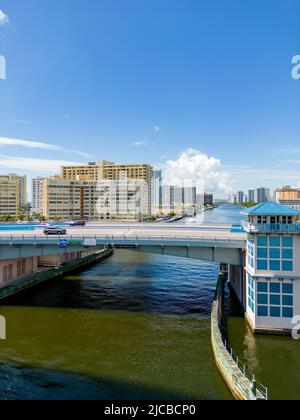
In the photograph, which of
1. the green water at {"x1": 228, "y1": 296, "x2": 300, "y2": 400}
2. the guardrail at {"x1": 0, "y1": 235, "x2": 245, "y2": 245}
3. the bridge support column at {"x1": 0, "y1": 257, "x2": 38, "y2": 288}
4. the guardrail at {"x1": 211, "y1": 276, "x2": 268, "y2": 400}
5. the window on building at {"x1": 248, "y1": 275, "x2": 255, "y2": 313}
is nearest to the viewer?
the guardrail at {"x1": 211, "y1": 276, "x2": 268, "y2": 400}

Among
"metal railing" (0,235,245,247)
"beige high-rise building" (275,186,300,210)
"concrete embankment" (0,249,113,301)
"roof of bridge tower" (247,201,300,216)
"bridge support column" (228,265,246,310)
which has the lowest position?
"concrete embankment" (0,249,113,301)

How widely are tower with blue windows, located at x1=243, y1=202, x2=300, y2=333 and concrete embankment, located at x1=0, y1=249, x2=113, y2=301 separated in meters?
21.0

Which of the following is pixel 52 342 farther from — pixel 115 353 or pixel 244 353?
pixel 244 353

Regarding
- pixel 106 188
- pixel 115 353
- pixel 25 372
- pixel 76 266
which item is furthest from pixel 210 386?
pixel 106 188

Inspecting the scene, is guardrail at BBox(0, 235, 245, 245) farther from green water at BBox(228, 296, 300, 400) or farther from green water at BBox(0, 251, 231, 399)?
green water at BBox(228, 296, 300, 400)

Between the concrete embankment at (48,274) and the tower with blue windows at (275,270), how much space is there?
69.0 ft

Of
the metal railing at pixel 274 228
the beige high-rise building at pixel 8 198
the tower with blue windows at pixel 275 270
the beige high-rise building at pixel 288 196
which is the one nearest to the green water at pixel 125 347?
the tower with blue windows at pixel 275 270

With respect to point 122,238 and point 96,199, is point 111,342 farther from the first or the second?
point 96,199

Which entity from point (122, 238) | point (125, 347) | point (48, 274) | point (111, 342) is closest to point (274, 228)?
point (122, 238)

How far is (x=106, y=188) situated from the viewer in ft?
381

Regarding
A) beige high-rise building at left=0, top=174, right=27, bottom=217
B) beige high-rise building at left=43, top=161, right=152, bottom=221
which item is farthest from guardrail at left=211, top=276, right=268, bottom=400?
beige high-rise building at left=0, top=174, right=27, bottom=217

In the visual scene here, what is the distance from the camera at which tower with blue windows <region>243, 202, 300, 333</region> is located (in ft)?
67.4

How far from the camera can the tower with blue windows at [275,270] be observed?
20.5m

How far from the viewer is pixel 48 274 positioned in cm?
3678
